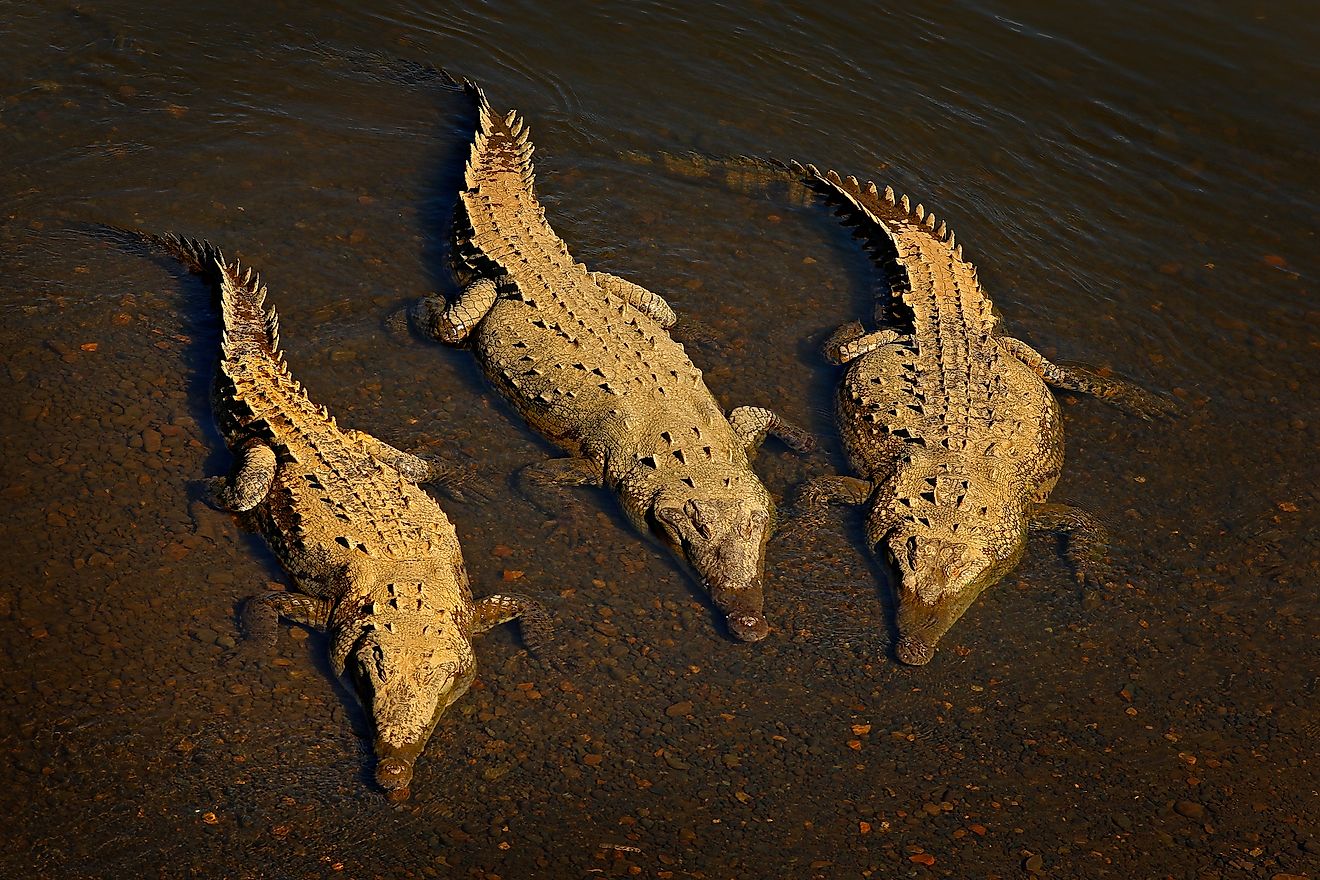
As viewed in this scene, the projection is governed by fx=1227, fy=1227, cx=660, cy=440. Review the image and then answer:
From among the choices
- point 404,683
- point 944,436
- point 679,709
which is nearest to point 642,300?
point 944,436

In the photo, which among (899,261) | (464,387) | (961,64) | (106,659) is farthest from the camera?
(961,64)

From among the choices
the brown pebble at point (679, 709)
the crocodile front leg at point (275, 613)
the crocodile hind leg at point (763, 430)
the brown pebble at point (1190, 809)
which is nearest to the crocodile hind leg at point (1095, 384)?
the crocodile hind leg at point (763, 430)

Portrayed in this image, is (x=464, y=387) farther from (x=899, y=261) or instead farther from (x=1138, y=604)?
(x=1138, y=604)

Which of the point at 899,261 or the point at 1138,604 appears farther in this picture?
the point at 899,261

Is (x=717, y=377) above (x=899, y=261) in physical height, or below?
below

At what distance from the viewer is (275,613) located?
6.66 meters

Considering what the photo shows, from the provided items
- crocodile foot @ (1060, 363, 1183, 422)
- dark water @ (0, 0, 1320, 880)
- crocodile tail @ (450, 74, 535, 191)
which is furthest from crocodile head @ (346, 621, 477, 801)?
crocodile foot @ (1060, 363, 1183, 422)

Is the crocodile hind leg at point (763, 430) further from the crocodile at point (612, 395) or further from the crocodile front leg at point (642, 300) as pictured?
the crocodile front leg at point (642, 300)

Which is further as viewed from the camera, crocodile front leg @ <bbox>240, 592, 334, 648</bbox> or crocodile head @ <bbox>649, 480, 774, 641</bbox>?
crocodile head @ <bbox>649, 480, 774, 641</bbox>

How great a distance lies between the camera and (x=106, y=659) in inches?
251

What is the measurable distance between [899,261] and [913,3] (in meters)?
4.58

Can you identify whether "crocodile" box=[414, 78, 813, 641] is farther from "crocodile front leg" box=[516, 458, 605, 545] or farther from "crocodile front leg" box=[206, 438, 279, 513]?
"crocodile front leg" box=[206, 438, 279, 513]

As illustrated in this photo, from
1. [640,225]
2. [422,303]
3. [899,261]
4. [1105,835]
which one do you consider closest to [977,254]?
[899,261]

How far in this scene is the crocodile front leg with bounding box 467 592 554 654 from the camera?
22.2ft
